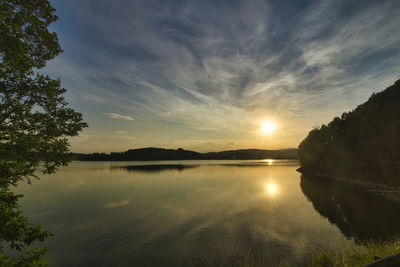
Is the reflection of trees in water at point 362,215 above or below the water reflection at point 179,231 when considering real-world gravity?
below

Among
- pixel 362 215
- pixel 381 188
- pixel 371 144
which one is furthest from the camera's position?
pixel 371 144

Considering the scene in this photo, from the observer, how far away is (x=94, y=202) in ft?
134

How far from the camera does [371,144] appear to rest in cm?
6400

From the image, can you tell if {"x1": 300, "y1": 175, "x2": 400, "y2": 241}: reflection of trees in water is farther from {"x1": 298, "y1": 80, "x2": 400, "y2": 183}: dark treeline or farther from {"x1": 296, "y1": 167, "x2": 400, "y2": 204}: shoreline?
{"x1": 298, "y1": 80, "x2": 400, "y2": 183}: dark treeline

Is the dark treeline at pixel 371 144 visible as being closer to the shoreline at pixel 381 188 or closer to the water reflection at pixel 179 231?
the shoreline at pixel 381 188

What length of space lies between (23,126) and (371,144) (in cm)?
8613

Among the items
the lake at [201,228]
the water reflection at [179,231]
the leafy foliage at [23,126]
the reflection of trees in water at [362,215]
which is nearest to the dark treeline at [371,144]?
the reflection of trees in water at [362,215]

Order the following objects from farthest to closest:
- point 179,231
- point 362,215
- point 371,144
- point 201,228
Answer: point 371,144, point 362,215, point 201,228, point 179,231

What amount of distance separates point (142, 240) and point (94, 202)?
981 inches

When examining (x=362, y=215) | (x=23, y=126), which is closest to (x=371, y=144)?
(x=362, y=215)

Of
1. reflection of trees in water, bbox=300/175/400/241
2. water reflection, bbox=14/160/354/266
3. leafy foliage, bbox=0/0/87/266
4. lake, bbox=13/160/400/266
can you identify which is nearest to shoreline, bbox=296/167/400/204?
reflection of trees in water, bbox=300/175/400/241

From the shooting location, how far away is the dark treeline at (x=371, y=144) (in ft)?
167

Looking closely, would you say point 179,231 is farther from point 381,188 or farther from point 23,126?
point 381,188

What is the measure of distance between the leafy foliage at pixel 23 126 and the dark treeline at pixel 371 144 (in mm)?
65531
